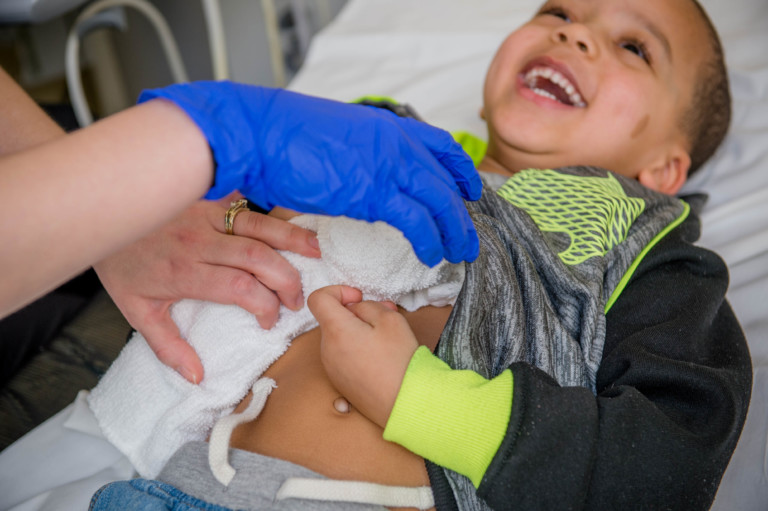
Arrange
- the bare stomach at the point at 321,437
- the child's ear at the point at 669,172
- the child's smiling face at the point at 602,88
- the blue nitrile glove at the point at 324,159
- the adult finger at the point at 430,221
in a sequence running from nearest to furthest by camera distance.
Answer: the blue nitrile glove at the point at 324,159 → the adult finger at the point at 430,221 → the bare stomach at the point at 321,437 → the child's smiling face at the point at 602,88 → the child's ear at the point at 669,172

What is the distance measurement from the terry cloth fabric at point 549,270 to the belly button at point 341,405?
0.15m

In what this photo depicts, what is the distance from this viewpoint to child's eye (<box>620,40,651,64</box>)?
128 cm

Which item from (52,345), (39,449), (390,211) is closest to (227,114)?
(390,211)

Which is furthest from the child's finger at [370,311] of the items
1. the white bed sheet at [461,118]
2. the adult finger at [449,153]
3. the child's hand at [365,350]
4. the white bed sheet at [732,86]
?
the white bed sheet at [732,86]

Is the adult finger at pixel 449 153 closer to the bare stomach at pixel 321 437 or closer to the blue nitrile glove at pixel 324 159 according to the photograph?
the blue nitrile glove at pixel 324 159

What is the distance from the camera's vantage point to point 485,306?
90 centimetres

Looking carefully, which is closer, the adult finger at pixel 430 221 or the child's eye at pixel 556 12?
the adult finger at pixel 430 221

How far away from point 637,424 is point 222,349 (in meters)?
0.59

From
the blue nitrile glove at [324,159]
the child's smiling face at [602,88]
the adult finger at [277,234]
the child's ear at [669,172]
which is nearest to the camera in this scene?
the blue nitrile glove at [324,159]

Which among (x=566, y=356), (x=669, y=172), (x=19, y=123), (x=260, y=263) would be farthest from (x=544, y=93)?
(x=19, y=123)

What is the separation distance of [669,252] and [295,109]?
71cm

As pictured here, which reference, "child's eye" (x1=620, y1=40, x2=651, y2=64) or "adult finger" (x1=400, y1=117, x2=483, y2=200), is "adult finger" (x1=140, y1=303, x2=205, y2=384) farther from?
"child's eye" (x1=620, y1=40, x2=651, y2=64)

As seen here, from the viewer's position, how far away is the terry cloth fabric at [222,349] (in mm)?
902

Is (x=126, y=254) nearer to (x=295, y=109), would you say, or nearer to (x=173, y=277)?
(x=173, y=277)
